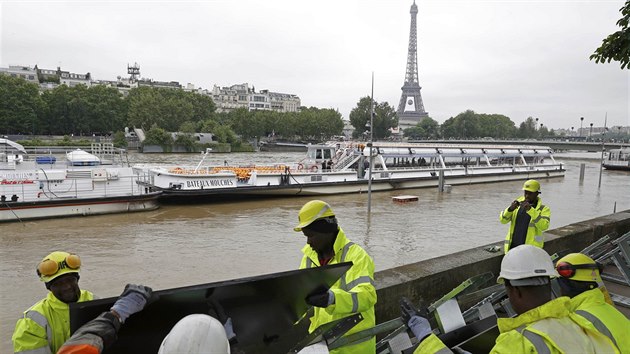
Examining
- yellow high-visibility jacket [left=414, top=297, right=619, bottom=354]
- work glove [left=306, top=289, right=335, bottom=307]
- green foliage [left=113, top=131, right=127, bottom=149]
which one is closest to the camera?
yellow high-visibility jacket [left=414, top=297, right=619, bottom=354]

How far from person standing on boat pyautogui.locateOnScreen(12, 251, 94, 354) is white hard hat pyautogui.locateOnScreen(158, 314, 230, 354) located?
55.4 inches

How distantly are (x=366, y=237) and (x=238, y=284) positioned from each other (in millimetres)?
12767

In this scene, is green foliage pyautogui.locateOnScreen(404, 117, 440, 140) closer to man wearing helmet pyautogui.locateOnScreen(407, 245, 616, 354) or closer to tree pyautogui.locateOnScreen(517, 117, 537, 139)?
tree pyautogui.locateOnScreen(517, 117, 537, 139)

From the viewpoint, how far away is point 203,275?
10.2 m

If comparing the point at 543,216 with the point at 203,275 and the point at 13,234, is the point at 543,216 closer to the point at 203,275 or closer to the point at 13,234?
the point at 203,275

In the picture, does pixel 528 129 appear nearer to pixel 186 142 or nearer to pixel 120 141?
pixel 186 142

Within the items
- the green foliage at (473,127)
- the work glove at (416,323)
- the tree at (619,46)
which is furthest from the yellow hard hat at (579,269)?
the green foliage at (473,127)

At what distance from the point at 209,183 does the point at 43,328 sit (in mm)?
18085

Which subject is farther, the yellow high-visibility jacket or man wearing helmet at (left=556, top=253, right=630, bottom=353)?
man wearing helmet at (left=556, top=253, right=630, bottom=353)

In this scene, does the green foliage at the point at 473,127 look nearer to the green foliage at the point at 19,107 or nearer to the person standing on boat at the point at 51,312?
the green foliage at the point at 19,107

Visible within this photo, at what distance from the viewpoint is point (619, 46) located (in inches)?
247

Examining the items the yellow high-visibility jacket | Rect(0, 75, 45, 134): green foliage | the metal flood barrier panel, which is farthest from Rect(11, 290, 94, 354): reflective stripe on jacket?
Rect(0, 75, 45, 134): green foliage

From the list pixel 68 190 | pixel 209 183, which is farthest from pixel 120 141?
pixel 68 190

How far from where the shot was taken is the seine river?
32.8 feet
